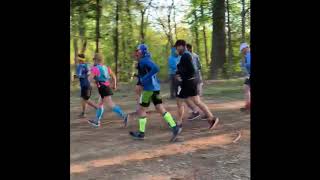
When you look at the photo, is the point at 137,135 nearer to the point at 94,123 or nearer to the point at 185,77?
the point at 185,77

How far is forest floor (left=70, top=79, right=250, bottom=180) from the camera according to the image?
22.1ft

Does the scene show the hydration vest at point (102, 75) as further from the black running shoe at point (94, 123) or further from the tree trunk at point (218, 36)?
the tree trunk at point (218, 36)

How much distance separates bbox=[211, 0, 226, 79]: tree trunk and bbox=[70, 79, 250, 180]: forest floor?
9.23 meters

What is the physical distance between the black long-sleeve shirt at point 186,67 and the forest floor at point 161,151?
1.23 m

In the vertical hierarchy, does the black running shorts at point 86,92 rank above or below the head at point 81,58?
below

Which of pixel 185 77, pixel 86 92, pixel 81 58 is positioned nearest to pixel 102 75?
pixel 81 58

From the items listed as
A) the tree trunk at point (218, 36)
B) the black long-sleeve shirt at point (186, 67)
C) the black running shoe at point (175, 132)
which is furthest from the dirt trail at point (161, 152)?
the tree trunk at point (218, 36)

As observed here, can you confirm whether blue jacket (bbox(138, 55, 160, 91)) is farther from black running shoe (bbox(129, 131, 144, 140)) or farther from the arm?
black running shoe (bbox(129, 131, 144, 140))

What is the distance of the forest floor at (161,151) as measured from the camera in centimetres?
674

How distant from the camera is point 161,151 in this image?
7.88 metres

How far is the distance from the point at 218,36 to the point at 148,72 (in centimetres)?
1249

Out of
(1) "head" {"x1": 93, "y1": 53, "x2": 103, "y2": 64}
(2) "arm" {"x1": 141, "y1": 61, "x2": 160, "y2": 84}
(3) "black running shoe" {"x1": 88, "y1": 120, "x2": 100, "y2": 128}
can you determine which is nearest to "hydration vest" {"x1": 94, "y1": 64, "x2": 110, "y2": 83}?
(1) "head" {"x1": 93, "y1": 53, "x2": 103, "y2": 64}
